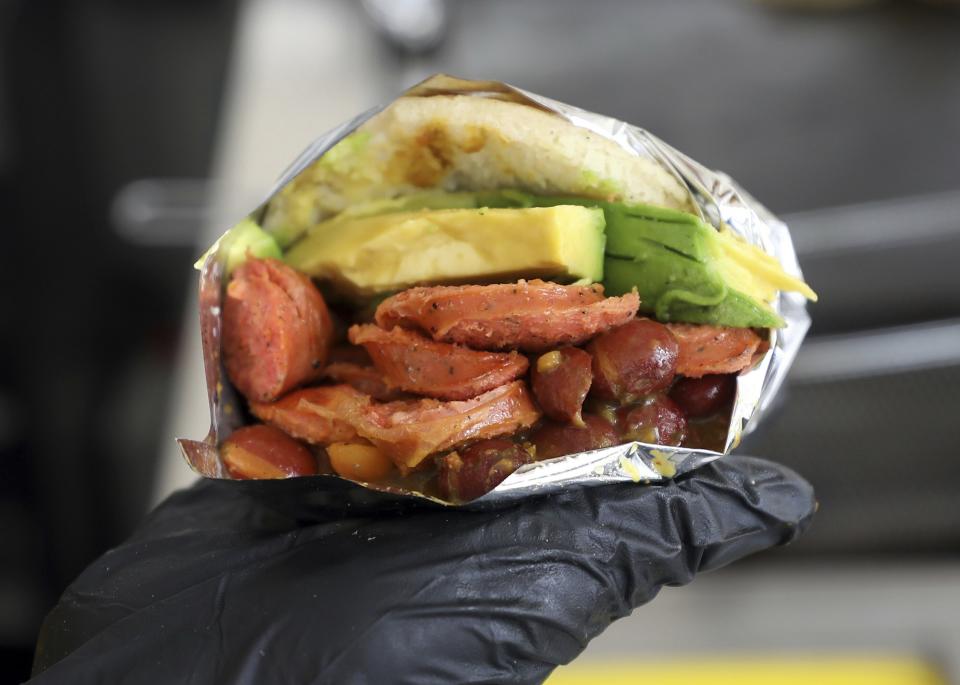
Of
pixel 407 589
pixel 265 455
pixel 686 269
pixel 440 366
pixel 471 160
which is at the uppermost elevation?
pixel 471 160

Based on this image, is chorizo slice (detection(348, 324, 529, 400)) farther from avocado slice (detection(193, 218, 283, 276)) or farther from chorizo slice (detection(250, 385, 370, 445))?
avocado slice (detection(193, 218, 283, 276))

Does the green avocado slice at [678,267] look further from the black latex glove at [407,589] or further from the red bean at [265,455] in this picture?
the red bean at [265,455]

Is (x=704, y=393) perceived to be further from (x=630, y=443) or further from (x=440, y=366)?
(x=440, y=366)

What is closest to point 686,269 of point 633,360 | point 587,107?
point 633,360

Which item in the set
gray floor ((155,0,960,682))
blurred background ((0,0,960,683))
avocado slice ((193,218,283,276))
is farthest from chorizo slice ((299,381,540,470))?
gray floor ((155,0,960,682))

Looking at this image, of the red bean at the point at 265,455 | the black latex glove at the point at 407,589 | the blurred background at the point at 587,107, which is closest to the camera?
the black latex glove at the point at 407,589

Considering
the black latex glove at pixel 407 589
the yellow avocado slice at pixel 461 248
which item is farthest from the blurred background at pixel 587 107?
the yellow avocado slice at pixel 461 248

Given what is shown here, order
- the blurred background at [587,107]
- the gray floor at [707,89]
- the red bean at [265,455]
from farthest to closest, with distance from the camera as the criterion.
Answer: the gray floor at [707,89] < the blurred background at [587,107] < the red bean at [265,455]
